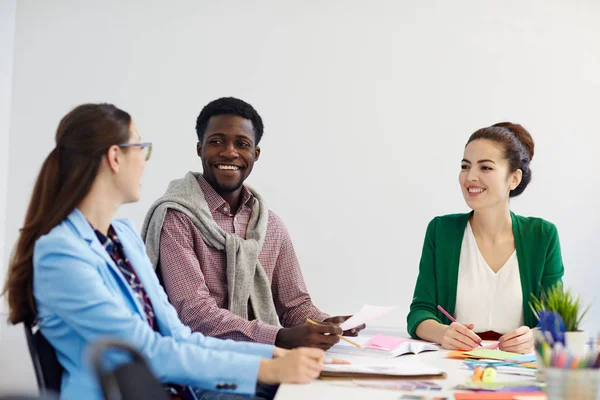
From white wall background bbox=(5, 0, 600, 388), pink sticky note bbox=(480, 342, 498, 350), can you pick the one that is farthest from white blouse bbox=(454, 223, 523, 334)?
white wall background bbox=(5, 0, 600, 388)

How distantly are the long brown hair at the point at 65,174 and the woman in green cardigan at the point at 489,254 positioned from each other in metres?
1.23

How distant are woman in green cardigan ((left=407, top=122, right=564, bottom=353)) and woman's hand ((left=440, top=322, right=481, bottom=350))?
17 centimetres

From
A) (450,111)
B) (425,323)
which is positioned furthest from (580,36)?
(425,323)

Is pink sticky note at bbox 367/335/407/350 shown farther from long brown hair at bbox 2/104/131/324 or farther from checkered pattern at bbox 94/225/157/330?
long brown hair at bbox 2/104/131/324

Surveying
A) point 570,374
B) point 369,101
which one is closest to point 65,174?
point 570,374

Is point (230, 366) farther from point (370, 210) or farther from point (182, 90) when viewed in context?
point (182, 90)

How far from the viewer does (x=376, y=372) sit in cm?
166

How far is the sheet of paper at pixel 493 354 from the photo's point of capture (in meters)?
1.96

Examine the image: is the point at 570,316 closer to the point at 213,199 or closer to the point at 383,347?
the point at 383,347

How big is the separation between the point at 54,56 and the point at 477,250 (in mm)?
3397

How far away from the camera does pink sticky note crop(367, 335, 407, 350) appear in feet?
6.72

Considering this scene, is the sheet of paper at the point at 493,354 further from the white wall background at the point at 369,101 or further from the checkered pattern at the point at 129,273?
the white wall background at the point at 369,101

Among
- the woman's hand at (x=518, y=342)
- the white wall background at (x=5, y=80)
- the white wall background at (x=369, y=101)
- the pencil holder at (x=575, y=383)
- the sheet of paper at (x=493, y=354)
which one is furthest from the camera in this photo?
the white wall background at (x=5, y=80)

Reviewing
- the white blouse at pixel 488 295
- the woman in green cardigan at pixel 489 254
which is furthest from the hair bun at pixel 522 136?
the white blouse at pixel 488 295
